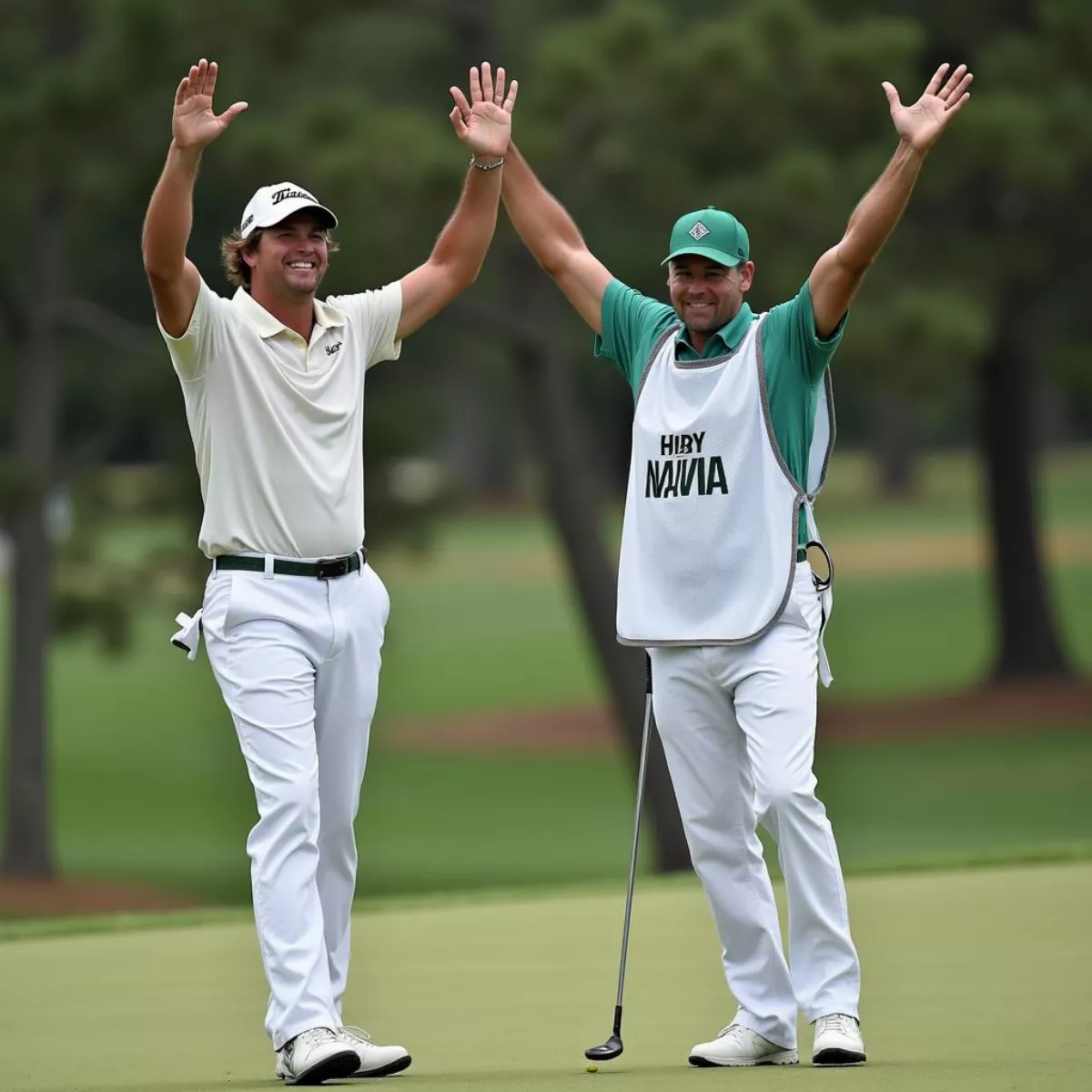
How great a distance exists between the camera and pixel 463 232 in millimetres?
5715

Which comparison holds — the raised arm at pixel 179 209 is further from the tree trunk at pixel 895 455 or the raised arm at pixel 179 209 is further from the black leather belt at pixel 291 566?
the tree trunk at pixel 895 455

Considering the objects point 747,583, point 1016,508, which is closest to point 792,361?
point 747,583

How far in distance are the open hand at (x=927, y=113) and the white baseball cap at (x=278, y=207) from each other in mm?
1271

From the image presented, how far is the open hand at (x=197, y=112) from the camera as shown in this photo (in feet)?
16.6

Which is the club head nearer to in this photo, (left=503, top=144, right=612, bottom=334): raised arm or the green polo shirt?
the green polo shirt

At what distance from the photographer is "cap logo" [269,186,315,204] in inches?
208

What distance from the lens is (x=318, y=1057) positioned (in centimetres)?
476

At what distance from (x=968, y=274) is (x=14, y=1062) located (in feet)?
48.7

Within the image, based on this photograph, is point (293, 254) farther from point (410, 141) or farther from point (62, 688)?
point (62, 688)

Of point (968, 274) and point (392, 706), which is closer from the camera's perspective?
point (968, 274)

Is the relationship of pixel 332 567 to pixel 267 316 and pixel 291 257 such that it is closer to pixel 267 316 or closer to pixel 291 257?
pixel 267 316

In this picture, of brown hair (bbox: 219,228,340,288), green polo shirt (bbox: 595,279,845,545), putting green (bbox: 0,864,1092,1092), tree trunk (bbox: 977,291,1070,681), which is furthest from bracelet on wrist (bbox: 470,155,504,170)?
tree trunk (bbox: 977,291,1070,681)

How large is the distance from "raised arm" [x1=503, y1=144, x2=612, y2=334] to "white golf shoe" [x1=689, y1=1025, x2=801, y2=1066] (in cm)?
171

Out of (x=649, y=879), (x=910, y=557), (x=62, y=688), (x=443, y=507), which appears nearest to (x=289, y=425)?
(x=649, y=879)
